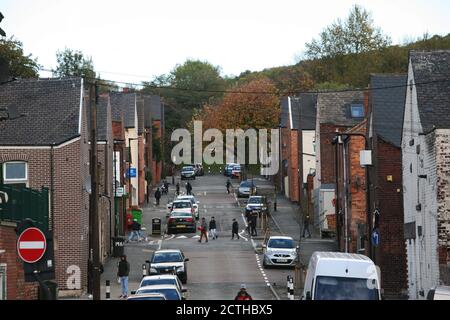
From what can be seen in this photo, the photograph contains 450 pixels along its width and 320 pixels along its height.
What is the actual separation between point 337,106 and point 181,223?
14.4m

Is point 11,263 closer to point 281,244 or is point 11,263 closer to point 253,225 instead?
point 281,244

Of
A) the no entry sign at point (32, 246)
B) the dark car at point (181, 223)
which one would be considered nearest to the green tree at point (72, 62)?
the dark car at point (181, 223)

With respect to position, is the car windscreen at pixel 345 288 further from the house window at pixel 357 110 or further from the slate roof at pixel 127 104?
the slate roof at pixel 127 104

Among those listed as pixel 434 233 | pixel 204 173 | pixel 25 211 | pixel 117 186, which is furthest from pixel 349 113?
pixel 204 173

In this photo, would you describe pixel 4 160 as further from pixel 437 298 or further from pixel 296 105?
pixel 296 105

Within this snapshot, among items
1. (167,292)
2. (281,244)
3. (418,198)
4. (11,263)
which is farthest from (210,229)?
(11,263)

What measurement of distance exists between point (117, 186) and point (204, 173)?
64.4 m

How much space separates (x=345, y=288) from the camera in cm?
3172

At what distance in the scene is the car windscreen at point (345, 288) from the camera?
31.6 meters

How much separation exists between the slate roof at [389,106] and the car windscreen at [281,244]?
724 centimetres

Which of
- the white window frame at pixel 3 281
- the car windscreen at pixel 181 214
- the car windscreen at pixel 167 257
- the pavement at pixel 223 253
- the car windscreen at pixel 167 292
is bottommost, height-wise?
the pavement at pixel 223 253

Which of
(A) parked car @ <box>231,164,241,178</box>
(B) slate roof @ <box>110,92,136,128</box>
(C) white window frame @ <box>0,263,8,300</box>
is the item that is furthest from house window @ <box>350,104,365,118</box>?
(C) white window frame @ <box>0,263,8,300</box>

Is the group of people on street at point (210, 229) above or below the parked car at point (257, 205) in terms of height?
below

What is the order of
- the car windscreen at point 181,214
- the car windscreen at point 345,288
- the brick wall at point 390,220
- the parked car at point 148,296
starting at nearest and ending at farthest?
the parked car at point 148,296 < the car windscreen at point 345,288 < the brick wall at point 390,220 < the car windscreen at point 181,214
